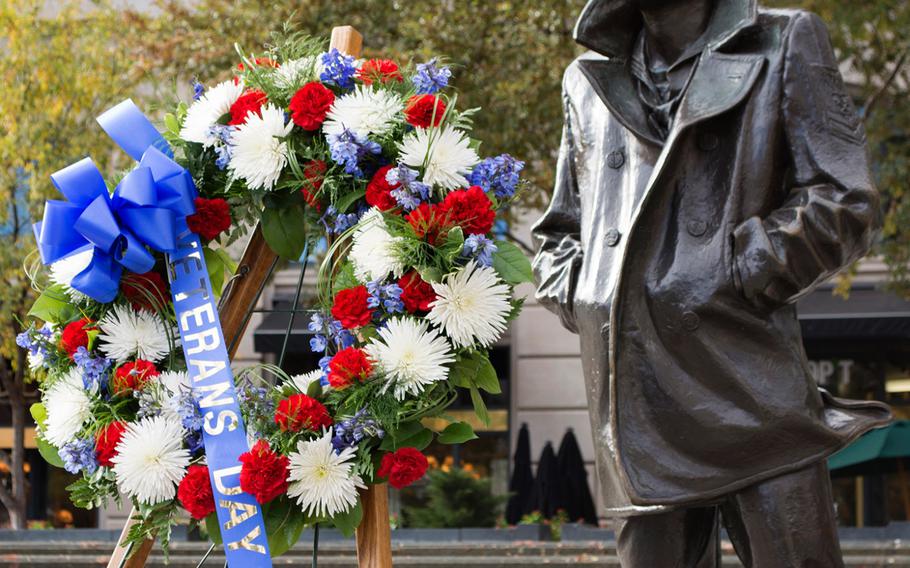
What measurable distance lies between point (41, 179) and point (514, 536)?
703 centimetres

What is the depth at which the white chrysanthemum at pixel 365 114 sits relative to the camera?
446 cm

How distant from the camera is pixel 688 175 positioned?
3938 mm

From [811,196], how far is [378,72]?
1.57 metres

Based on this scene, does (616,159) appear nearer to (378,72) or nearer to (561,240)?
(561,240)

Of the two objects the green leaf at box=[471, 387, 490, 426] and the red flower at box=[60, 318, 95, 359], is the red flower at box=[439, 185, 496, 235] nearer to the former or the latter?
the green leaf at box=[471, 387, 490, 426]

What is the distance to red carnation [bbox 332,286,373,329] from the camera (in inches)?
169

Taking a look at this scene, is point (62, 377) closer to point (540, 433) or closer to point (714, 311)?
point (714, 311)

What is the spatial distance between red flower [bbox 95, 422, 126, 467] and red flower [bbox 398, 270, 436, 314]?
980mm

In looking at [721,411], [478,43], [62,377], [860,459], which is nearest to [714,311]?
[721,411]

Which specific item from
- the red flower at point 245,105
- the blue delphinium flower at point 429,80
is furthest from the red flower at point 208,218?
the blue delphinium flower at point 429,80

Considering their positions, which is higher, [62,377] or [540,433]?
[540,433]

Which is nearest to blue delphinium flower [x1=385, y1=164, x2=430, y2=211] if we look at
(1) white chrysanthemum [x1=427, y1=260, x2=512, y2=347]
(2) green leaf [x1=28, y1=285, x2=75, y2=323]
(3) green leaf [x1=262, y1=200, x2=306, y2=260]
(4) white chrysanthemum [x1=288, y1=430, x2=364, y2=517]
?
(1) white chrysanthemum [x1=427, y1=260, x2=512, y2=347]

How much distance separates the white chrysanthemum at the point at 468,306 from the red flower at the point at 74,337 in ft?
3.80

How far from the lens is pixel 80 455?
446 cm
